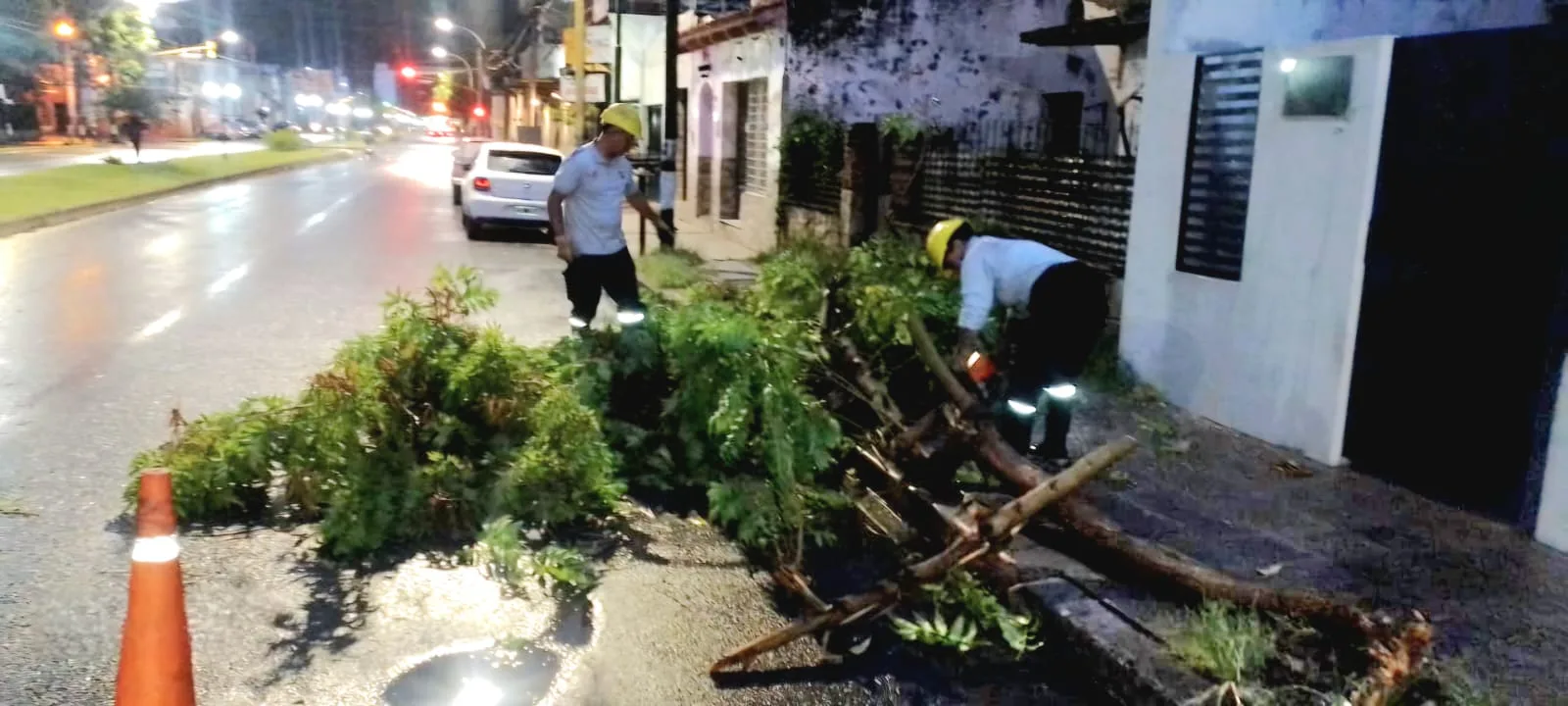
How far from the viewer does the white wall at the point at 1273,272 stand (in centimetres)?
588

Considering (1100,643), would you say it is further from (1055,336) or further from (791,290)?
(791,290)

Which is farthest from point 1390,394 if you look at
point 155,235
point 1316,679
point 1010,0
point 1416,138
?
point 155,235

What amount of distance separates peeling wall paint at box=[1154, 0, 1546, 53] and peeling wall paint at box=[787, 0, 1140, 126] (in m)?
7.50

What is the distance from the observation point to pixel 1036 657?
423cm

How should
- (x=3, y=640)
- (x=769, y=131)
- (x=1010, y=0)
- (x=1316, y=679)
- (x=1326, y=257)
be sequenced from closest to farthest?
(x=1316, y=679)
(x=3, y=640)
(x=1326, y=257)
(x=1010, y=0)
(x=769, y=131)

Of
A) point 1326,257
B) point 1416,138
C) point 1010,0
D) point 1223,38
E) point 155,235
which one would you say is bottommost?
point 155,235

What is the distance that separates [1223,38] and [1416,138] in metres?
2.21

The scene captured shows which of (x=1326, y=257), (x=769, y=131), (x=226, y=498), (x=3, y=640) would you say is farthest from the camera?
(x=769, y=131)

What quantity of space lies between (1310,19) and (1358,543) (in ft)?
14.4

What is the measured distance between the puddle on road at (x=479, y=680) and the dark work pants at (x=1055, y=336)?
297 centimetres

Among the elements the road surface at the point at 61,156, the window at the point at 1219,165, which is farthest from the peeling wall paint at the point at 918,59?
the road surface at the point at 61,156

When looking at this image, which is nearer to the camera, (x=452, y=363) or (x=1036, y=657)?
(x=1036, y=657)

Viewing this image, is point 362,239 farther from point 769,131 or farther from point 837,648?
point 837,648

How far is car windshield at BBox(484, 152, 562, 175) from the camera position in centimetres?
1833
